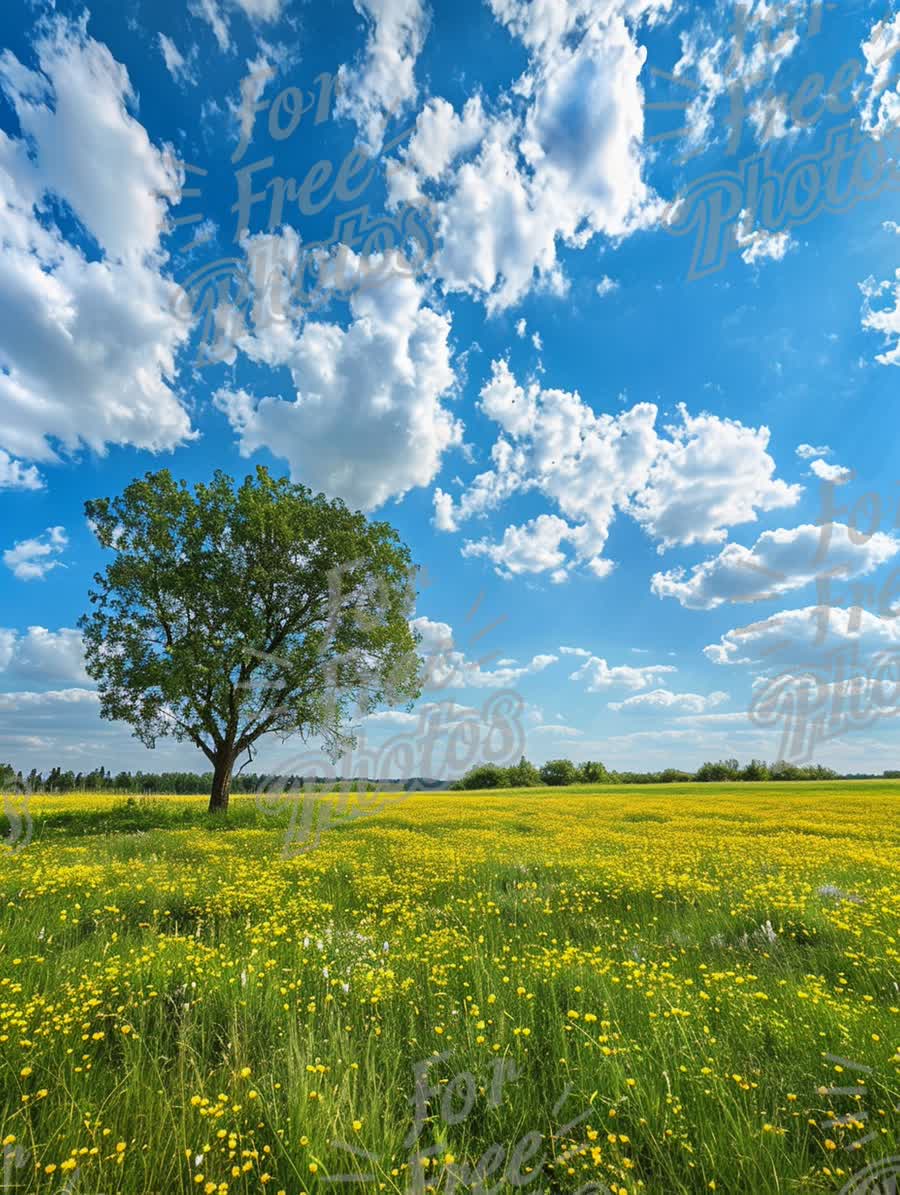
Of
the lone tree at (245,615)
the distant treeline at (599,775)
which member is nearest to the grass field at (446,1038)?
the lone tree at (245,615)

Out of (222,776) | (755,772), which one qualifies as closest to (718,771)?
(755,772)

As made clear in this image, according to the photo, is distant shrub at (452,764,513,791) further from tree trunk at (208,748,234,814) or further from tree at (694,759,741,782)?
tree trunk at (208,748,234,814)

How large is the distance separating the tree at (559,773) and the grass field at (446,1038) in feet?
325

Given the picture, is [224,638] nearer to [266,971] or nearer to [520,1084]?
[266,971]

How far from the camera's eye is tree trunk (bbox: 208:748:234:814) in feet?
84.4

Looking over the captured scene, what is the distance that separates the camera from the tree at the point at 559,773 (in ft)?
336

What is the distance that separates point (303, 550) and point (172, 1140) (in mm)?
24946

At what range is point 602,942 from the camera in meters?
6.75

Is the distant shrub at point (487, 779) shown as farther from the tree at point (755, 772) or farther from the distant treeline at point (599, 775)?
the tree at point (755, 772)

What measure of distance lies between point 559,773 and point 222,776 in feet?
288

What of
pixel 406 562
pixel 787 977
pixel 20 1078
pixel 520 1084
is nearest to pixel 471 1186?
pixel 520 1084

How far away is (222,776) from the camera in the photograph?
2597cm

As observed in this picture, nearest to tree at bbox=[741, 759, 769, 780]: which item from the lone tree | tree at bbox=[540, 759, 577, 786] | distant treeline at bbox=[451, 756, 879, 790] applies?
distant treeline at bbox=[451, 756, 879, 790]

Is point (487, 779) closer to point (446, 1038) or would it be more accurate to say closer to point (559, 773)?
point (559, 773)
